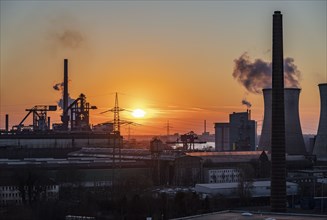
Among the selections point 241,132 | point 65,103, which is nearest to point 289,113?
point 241,132

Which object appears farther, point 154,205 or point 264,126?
point 264,126

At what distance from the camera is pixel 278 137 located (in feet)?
52.8

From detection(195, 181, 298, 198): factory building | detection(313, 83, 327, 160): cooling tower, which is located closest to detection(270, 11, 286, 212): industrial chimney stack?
detection(195, 181, 298, 198): factory building

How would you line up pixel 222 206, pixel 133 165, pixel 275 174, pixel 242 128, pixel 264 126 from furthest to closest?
1. pixel 242 128
2. pixel 264 126
3. pixel 133 165
4. pixel 222 206
5. pixel 275 174

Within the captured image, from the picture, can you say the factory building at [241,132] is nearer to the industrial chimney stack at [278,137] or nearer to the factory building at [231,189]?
the factory building at [231,189]

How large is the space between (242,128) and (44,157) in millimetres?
14262

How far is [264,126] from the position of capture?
3153cm

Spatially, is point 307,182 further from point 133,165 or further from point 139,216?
point 139,216

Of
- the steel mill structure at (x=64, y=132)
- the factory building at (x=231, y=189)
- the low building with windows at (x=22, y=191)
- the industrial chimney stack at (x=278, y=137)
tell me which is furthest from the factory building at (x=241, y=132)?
the industrial chimney stack at (x=278, y=137)

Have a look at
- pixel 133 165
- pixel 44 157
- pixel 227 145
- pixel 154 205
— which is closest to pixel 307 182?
pixel 133 165

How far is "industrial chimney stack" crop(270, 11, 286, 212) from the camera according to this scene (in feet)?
52.5

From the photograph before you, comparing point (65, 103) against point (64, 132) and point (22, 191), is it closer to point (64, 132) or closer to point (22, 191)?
point (64, 132)

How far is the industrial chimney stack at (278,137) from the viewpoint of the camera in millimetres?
16000

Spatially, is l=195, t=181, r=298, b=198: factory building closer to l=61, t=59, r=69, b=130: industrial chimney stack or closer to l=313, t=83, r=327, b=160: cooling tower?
l=313, t=83, r=327, b=160: cooling tower
